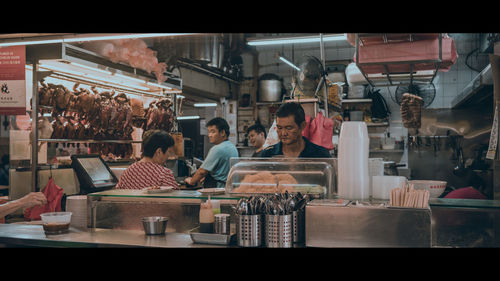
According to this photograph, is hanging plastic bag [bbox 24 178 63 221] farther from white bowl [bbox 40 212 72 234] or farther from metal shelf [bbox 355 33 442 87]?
metal shelf [bbox 355 33 442 87]

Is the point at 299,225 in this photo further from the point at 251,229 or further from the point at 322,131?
the point at 322,131

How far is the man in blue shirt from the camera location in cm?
383

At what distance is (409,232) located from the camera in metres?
2.00

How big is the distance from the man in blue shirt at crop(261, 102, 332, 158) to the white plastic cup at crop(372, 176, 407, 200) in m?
1.52

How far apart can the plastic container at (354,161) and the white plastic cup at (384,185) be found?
52mm

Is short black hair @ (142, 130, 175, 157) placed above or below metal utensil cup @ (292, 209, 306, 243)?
above

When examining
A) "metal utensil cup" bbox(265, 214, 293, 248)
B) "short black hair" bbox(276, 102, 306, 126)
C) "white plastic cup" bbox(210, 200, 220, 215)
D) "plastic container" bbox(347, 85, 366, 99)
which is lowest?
"metal utensil cup" bbox(265, 214, 293, 248)

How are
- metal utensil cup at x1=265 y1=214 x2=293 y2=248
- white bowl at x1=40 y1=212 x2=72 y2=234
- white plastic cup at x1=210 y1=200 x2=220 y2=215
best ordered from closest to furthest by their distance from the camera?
metal utensil cup at x1=265 y1=214 x2=293 y2=248 < white plastic cup at x1=210 y1=200 x2=220 y2=215 < white bowl at x1=40 y1=212 x2=72 y2=234

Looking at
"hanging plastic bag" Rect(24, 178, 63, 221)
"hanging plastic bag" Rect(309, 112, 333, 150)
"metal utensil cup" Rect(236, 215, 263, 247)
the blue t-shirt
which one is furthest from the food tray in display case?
"hanging plastic bag" Rect(24, 178, 63, 221)

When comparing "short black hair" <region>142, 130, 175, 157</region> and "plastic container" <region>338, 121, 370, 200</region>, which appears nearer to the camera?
"plastic container" <region>338, 121, 370, 200</region>

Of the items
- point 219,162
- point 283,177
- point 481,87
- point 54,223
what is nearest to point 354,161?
point 283,177
